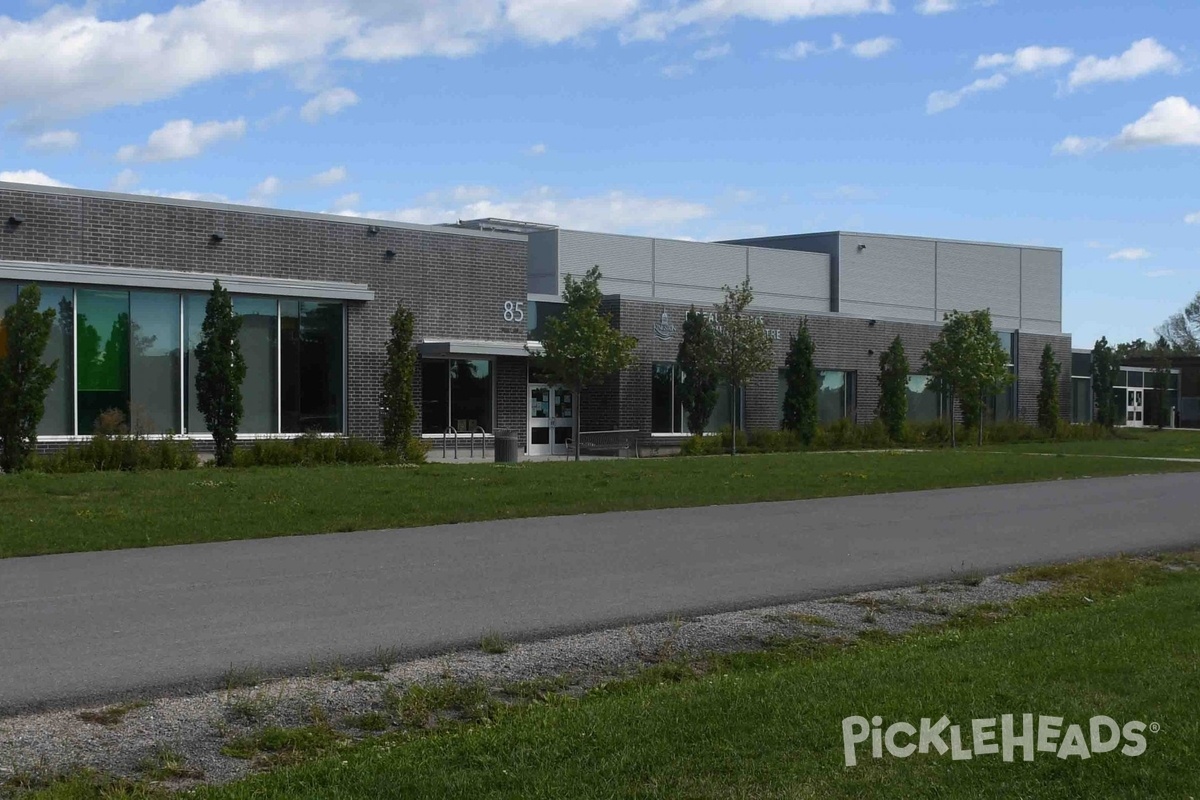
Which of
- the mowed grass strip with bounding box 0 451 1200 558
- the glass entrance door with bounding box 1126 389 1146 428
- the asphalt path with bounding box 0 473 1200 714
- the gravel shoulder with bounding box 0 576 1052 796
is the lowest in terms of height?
the gravel shoulder with bounding box 0 576 1052 796

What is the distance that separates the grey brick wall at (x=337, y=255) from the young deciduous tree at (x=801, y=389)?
9.34 metres

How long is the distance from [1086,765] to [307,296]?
25920mm

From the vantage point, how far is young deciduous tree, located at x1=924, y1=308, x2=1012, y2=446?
1763 inches

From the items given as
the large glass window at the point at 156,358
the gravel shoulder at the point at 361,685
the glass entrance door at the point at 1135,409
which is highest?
the large glass window at the point at 156,358

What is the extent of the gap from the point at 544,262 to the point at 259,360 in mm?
20049

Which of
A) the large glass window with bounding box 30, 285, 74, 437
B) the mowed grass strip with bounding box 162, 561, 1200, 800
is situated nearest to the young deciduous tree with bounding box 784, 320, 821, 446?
the large glass window with bounding box 30, 285, 74, 437

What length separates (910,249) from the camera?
59.0m

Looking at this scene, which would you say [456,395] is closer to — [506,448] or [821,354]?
[506,448]

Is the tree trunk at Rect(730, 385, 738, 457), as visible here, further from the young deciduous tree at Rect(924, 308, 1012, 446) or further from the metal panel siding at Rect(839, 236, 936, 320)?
the metal panel siding at Rect(839, 236, 936, 320)

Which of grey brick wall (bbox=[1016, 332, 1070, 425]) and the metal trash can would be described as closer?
the metal trash can

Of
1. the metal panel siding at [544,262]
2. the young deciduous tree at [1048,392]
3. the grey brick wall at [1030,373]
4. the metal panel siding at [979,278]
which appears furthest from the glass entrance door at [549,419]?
the metal panel siding at [979,278]

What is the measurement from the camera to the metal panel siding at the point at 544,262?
158 ft

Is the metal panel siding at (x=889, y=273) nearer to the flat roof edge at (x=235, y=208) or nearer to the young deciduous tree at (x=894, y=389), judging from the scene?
the young deciduous tree at (x=894, y=389)

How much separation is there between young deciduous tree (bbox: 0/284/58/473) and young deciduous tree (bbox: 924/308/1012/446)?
98.2ft
